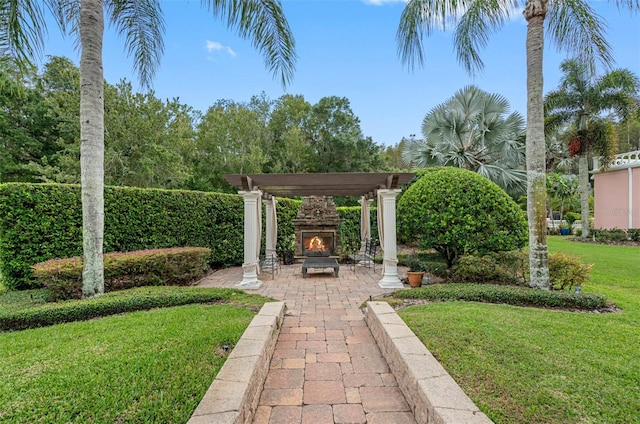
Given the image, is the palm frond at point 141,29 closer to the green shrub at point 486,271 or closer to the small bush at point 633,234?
the green shrub at point 486,271

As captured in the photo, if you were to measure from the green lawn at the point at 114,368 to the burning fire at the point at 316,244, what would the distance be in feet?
23.3

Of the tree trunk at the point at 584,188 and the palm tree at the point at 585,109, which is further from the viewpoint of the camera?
the tree trunk at the point at 584,188

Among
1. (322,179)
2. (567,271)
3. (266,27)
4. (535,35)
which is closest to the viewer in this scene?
(535,35)

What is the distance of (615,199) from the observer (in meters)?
16.2

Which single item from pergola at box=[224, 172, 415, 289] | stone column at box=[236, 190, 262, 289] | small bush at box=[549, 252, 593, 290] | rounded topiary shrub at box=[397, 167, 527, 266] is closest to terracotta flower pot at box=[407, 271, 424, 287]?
pergola at box=[224, 172, 415, 289]

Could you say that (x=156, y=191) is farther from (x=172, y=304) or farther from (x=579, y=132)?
(x=579, y=132)

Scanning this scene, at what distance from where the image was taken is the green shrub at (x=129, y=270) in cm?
497

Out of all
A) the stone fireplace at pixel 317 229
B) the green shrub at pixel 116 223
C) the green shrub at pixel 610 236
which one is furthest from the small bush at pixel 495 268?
the green shrub at pixel 610 236

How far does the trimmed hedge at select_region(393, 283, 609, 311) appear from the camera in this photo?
475 centimetres

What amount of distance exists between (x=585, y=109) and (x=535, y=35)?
12790 mm

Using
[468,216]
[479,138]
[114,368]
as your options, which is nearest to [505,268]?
[468,216]

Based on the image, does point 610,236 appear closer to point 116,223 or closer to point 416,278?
point 416,278

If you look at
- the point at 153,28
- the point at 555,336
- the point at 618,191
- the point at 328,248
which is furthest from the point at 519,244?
the point at 618,191

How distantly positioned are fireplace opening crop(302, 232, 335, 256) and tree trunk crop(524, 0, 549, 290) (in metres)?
6.73
